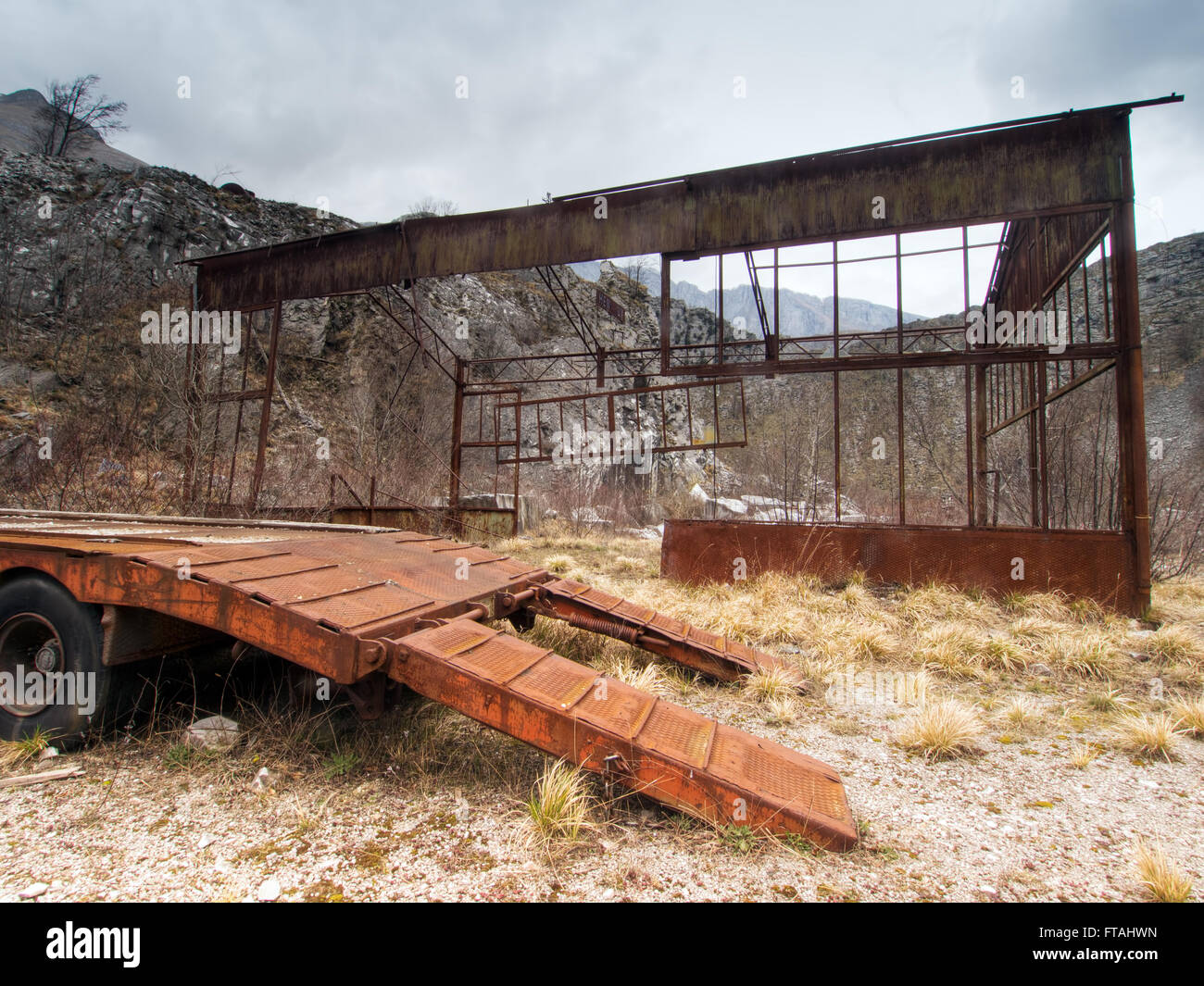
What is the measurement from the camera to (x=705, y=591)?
8.23m

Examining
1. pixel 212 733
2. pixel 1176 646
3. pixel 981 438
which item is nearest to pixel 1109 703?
pixel 1176 646

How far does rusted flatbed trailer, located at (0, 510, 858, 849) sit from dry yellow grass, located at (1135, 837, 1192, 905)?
3.20 ft

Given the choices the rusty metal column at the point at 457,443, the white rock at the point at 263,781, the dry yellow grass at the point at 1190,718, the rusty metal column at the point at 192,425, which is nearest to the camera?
the white rock at the point at 263,781

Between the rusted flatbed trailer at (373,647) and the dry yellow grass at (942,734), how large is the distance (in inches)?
42.8

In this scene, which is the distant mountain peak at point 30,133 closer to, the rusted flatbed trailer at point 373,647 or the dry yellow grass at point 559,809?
the rusted flatbed trailer at point 373,647

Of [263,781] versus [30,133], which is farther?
[30,133]

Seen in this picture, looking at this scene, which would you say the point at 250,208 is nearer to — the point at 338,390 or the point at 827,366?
the point at 338,390

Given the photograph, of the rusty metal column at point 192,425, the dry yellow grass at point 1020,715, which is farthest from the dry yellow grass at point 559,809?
the rusty metal column at point 192,425

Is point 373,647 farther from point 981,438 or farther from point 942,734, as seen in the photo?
point 981,438

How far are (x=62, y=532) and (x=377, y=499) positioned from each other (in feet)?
42.7

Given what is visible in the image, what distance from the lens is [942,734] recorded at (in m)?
3.44

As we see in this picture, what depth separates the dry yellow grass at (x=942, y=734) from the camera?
3423 mm

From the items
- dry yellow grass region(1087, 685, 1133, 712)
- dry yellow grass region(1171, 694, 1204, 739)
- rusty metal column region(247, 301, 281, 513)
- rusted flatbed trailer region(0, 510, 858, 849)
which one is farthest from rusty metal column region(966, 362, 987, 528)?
rusty metal column region(247, 301, 281, 513)

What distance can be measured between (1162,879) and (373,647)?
3.02 m
